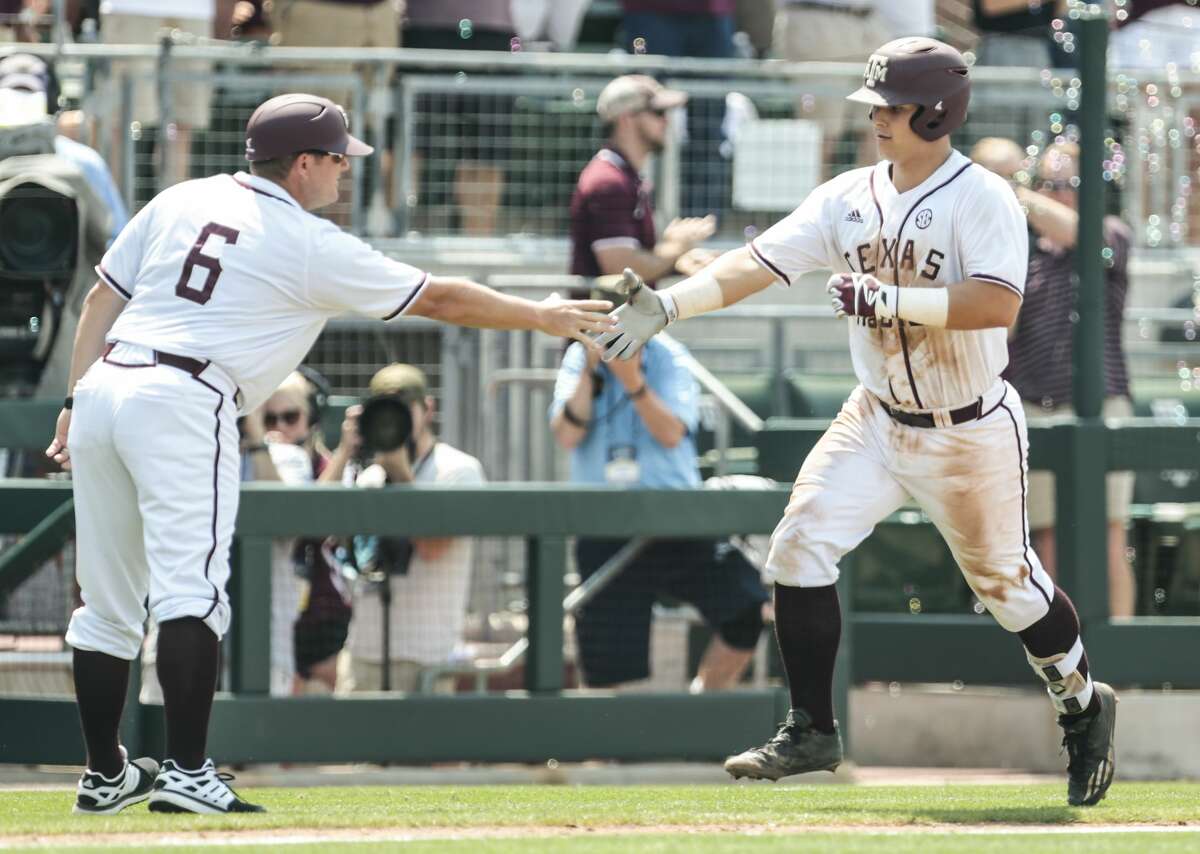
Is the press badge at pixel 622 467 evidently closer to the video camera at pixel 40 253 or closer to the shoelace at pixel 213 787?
the video camera at pixel 40 253

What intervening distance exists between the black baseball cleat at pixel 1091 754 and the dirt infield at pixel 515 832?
622 mm

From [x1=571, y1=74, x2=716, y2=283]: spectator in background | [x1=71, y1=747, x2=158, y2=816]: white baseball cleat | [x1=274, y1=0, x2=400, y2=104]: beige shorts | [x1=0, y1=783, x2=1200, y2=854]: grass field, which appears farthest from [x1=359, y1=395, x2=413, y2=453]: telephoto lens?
[x1=274, y1=0, x2=400, y2=104]: beige shorts

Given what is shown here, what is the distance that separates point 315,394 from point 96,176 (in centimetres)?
124

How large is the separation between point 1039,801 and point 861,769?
9.87 feet

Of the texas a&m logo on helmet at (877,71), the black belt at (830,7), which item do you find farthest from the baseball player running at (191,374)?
the black belt at (830,7)

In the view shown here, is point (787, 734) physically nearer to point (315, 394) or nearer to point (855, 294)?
point (855, 294)

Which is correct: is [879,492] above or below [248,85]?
below

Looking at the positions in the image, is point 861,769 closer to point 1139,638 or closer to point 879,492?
point 1139,638

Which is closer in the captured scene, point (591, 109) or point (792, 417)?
point (792, 417)

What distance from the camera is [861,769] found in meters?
9.47

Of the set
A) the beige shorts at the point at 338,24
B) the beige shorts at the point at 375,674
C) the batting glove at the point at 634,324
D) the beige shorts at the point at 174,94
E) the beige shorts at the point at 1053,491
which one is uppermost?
the beige shorts at the point at 338,24

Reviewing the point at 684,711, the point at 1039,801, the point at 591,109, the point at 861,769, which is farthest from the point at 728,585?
the point at 591,109

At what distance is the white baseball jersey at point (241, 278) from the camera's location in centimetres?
596

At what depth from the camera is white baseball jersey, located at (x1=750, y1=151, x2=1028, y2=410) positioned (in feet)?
19.8
